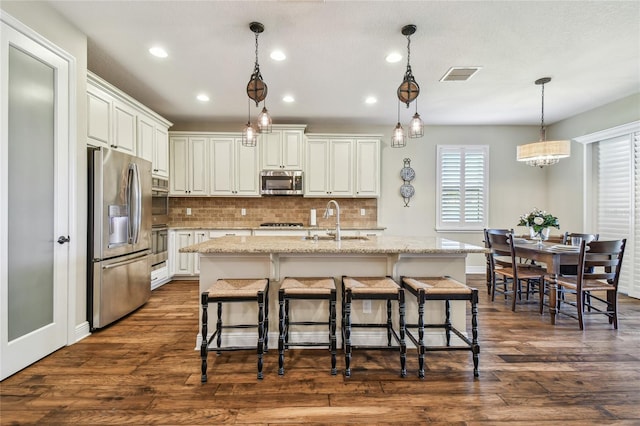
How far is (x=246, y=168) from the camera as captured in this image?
16.6ft

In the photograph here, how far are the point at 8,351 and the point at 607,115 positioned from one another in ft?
23.0

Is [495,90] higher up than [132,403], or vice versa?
[495,90]

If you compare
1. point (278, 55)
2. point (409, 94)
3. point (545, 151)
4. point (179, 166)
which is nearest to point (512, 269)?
point (545, 151)

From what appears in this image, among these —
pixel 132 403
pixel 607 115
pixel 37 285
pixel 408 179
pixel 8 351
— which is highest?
pixel 607 115

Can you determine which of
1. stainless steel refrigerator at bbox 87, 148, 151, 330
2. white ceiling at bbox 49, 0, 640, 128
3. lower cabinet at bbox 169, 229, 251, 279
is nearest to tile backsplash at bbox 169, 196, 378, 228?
lower cabinet at bbox 169, 229, 251, 279

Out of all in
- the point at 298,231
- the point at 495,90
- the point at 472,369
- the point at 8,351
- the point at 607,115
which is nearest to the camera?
the point at 8,351

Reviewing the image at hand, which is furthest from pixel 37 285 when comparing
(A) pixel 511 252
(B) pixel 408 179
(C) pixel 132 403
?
(B) pixel 408 179

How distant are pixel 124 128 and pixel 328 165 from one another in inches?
114

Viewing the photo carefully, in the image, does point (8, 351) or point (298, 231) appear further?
point (298, 231)

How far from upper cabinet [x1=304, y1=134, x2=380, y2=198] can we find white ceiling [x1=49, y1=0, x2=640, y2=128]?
0.69 meters

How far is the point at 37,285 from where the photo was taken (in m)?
2.25

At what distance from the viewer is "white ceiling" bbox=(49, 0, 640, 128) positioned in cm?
235

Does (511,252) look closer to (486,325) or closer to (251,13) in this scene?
(486,325)

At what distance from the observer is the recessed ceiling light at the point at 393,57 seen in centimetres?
297
